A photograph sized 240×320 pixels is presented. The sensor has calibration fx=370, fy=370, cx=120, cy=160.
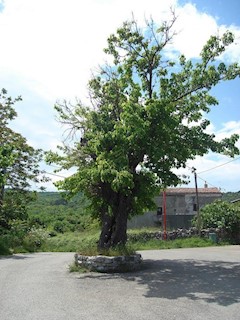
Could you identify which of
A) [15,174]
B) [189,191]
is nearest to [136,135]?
[15,174]

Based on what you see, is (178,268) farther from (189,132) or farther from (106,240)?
(189,132)

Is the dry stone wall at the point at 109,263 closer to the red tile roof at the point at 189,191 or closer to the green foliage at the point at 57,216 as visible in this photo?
the green foliage at the point at 57,216

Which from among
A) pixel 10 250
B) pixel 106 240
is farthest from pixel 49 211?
pixel 106 240

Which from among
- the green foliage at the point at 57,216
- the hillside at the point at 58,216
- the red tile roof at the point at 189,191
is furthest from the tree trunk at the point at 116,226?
the red tile roof at the point at 189,191

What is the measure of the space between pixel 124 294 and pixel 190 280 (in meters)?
2.73

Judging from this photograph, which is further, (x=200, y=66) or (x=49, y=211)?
(x=49, y=211)

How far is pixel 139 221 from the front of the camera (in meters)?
46.9

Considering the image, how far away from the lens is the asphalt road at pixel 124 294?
8.01 meters

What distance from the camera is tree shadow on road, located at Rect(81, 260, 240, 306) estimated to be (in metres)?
9.55

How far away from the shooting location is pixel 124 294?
9859mm

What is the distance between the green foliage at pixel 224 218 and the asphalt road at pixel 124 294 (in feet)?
50.1

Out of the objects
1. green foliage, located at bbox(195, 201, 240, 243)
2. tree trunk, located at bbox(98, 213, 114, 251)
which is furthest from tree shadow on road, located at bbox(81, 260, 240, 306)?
green foliage, located at bbox(195, 201, 240, 243)

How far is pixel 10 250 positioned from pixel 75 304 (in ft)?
50.2

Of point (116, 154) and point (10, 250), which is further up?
point (116, 154)
